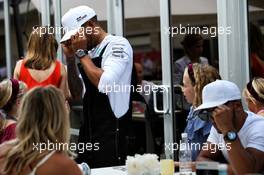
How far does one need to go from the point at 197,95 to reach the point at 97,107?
25.5 inches

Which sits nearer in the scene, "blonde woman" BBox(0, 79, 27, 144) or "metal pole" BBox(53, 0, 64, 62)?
"blonde woman" BBox(0, 79, 27, 144)

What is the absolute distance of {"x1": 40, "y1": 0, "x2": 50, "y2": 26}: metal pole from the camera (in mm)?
6638

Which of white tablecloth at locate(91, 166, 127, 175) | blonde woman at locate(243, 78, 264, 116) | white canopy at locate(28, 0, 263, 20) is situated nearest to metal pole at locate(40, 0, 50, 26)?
white canopy at locate(28, 0, 263, 20)

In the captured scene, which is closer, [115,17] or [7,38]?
[115,17]

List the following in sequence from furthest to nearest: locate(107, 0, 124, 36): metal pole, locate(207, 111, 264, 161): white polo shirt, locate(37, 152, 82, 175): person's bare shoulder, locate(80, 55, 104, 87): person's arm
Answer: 1. locate(107, 0, 124, 36): metal pole
2. locate(80, 55, 104, 87): person's arm
3. locate(207, 111, 264, 161): white polo shirt
4. locate(37, 152, 82, 175): person's bare shoulder

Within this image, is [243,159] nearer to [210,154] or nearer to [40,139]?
[210,154]

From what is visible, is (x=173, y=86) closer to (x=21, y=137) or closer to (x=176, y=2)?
(x=176, y=2)

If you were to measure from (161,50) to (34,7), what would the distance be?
2472 mm

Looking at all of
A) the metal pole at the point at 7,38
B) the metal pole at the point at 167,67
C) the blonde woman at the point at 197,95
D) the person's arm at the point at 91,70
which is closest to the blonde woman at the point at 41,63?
the metal pole at the point at 167,67

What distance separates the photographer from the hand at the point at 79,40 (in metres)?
4.00

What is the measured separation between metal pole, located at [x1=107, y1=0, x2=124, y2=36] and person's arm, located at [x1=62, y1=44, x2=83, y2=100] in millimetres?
1258

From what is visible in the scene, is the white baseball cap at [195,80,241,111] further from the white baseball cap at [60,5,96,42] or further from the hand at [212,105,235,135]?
the white baseball cap at [60,5,96,42]

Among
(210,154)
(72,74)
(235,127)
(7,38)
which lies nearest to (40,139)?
(235,127)

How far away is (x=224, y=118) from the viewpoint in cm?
314
